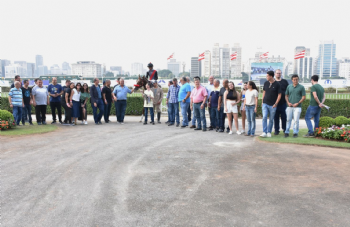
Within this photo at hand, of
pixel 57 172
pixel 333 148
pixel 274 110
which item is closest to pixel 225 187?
pixel 57 172

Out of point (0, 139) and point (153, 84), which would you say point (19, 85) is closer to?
point (0, 139)

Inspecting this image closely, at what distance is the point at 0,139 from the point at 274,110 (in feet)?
28.6

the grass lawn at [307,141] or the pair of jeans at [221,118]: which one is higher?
the pair of jeans at [221,118]

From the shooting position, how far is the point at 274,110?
34.1 ft

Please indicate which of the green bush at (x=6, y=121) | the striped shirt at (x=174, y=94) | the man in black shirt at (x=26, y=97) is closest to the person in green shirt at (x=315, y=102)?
the striped shirt at (x=174, y=94)

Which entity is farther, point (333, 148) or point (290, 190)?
point (333, 148)

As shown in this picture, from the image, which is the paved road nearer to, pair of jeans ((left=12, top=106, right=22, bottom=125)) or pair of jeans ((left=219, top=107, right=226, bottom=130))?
pair of jeans ((left=219, top=107, right=226, bottom=130))

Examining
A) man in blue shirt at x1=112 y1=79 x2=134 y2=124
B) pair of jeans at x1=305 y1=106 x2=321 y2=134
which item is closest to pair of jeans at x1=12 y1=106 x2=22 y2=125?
man in blue shirt at x1=112 y1=79 x2=134 y2=124

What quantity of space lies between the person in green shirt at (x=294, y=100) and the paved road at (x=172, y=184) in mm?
1745

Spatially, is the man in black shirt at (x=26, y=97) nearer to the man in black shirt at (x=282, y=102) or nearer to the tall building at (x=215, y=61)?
the man in black shirt at (x=282, y=102)

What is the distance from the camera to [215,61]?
16112cm

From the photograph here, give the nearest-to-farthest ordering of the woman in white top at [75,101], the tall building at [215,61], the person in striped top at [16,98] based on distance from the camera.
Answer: the person in striped top at [16,98] → the woman in white top at [75,101] → the tall building at [215,61]

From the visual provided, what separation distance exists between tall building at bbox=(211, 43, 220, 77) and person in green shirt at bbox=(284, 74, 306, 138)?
143 m

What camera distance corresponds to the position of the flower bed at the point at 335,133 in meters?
9.61
